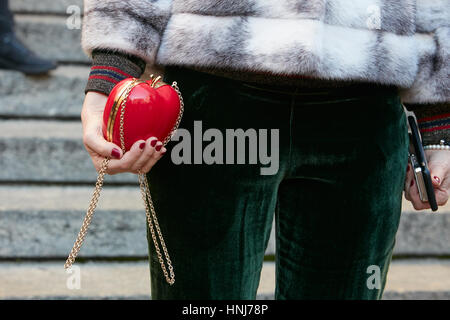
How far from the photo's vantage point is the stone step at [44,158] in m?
2.57

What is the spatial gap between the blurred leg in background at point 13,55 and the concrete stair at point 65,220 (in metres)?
0.06

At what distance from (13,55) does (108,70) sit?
92.4 inches

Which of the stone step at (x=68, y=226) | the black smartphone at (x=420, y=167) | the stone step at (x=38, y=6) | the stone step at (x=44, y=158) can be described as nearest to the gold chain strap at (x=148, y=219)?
the black smartphone at (x=420, y=167)

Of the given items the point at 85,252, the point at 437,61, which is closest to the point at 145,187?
the point at 437,61

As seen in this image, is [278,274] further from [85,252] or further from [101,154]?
[85,252]

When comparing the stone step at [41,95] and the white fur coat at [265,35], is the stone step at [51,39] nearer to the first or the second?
the stone step at [41,95]

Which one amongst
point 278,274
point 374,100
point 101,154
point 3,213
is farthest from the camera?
point 3,213

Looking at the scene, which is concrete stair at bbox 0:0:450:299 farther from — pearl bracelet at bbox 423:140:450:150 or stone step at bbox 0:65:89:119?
pearl bracelet at bbox 423:140:450:150

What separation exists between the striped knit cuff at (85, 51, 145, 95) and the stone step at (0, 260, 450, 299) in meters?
1.48

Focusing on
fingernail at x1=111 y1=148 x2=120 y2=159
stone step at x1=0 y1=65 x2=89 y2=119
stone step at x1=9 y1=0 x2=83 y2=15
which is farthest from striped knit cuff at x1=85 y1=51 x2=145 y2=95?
stone step at x1=9 y1=0 x2=83 y2=15

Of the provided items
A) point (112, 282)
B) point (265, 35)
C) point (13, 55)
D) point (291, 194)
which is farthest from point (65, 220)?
point (265, 35)

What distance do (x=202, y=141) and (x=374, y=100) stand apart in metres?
0.33

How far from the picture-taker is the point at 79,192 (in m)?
2.54

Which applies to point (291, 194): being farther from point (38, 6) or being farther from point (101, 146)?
point (38, 6)
